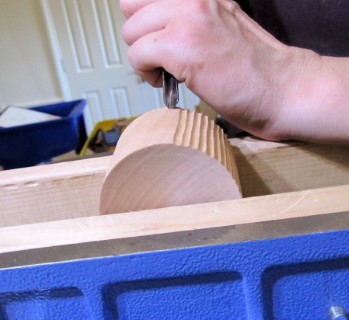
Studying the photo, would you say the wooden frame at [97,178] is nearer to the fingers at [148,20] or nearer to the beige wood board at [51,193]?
the beige wood board at [51,193]

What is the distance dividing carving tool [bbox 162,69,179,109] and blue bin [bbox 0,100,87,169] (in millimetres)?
1591

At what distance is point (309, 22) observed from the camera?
50cm

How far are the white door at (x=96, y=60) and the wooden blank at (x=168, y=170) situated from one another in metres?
2.95

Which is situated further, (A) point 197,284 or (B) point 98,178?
(B) point 98,178

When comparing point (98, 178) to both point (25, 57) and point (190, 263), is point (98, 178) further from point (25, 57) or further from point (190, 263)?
point (25, 57)

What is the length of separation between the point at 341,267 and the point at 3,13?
3431 millimetres

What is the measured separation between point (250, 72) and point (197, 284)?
188 mm

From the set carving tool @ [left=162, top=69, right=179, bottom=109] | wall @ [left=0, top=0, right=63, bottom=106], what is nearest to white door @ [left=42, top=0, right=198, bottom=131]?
wall @ [left=0, top=0, right=63, bottom=106]

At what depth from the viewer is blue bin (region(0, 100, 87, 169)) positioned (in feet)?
6.45

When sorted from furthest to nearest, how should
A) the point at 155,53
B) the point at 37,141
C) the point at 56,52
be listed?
1. the point at 56,52
2. the point at 37,141
3. the point at 155,53

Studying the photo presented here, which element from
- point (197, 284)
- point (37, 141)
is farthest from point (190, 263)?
point (37, 141)

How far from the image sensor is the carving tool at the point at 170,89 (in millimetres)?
440

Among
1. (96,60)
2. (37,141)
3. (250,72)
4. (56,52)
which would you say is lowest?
(37,141)

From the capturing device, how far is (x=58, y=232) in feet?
1.10
